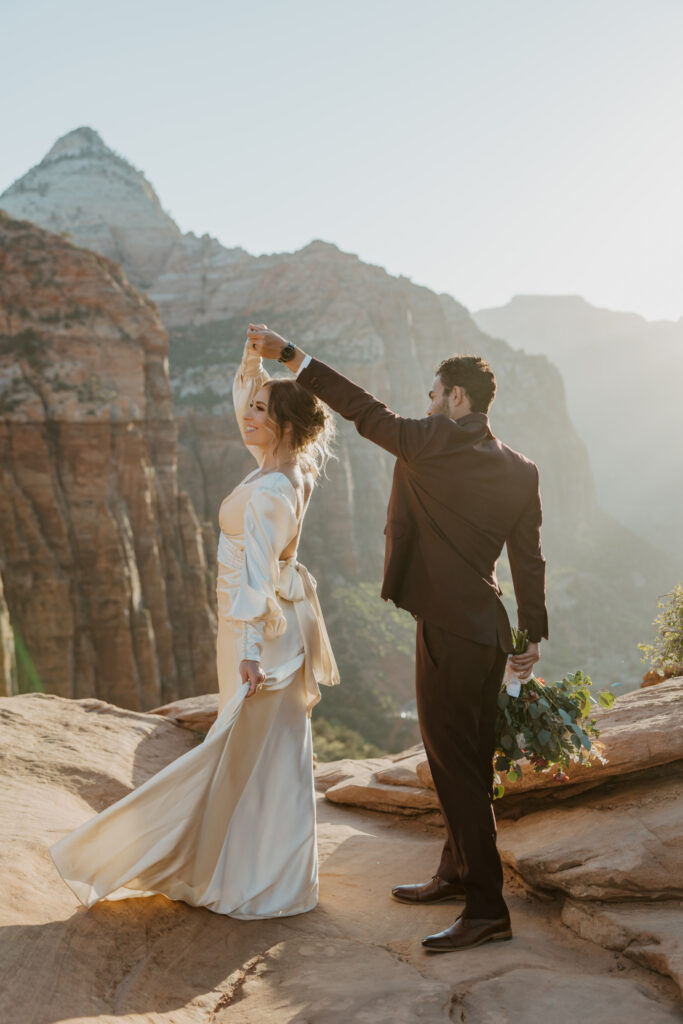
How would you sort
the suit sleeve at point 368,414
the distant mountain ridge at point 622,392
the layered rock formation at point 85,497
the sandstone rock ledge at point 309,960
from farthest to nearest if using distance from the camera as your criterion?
the distant mountain ridge at point 622,392, the layered rock formation at point 85,497, the suit sleeve at point 368,414, the sandstone rock ledge at point 309,960

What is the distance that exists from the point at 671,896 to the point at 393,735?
118 ft

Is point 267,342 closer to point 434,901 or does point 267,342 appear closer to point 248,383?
point 248,383

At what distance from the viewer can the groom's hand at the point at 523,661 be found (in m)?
3.38

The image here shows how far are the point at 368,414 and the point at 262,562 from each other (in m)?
0.79

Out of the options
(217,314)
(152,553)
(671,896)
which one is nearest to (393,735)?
(152,553)

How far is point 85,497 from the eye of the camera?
24609 millimetres

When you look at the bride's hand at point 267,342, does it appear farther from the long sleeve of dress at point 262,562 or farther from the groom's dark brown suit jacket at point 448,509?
the long sleeve of dress at point 262,562

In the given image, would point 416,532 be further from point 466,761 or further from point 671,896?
point 671,896

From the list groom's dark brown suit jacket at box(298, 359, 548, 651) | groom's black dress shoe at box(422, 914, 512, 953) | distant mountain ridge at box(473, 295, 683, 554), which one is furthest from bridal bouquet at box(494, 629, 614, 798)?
distant mountain ridge at box(473, 295, 683, 554)

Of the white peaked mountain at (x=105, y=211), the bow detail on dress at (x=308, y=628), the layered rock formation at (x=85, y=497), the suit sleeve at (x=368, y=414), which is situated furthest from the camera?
the white peaked mountain at (x=105, y=211)

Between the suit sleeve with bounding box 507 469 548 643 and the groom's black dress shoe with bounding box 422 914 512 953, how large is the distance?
3.74ft

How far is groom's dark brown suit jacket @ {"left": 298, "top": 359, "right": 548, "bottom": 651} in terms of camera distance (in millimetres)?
3061

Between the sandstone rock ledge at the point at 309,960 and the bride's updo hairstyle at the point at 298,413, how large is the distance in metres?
1.94

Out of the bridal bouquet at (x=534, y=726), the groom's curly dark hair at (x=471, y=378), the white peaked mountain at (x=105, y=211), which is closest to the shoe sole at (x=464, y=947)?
the bridal bouquet at (x=534, y=726)
